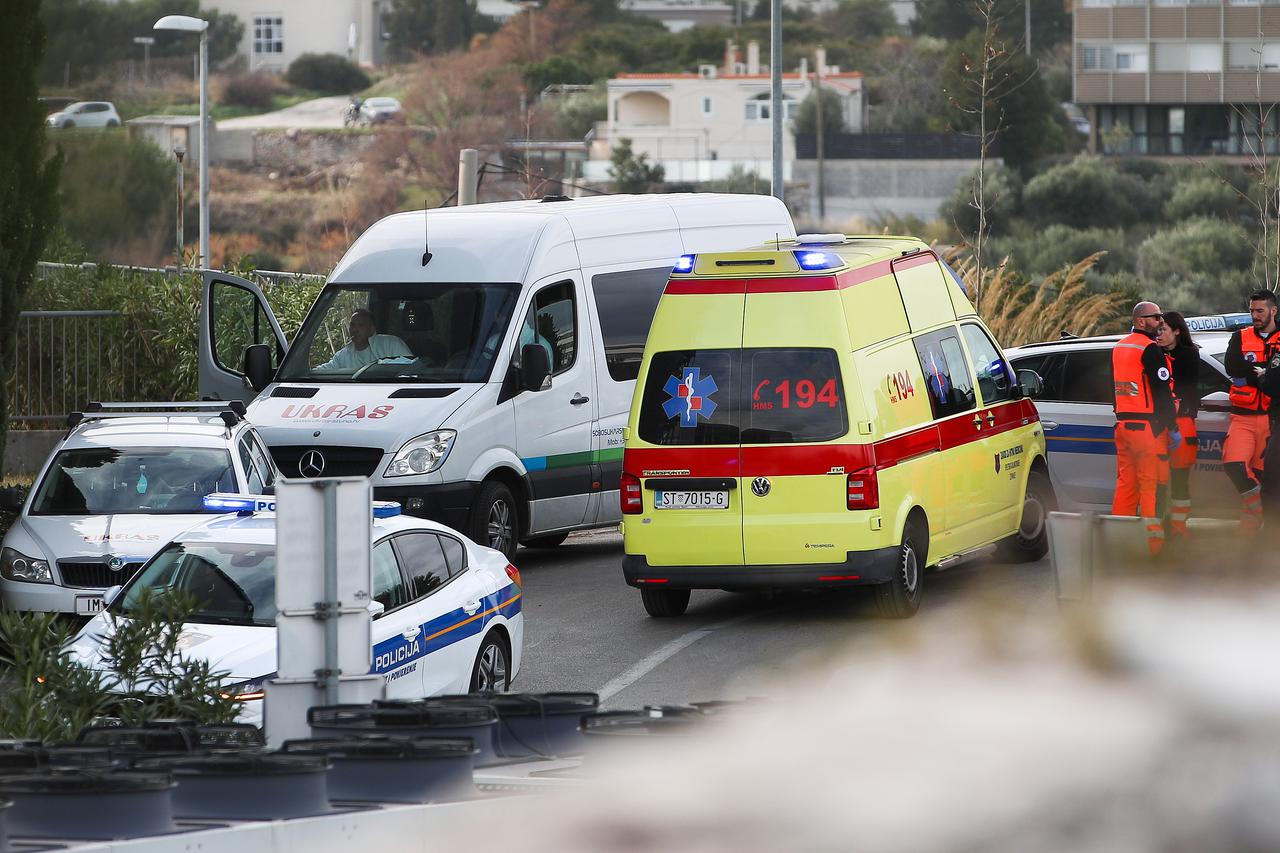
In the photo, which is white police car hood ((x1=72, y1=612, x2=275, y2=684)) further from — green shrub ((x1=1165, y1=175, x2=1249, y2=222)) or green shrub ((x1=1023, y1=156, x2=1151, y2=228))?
green shrub ((x1=1023, y1=156, x2=1151, y2=228))

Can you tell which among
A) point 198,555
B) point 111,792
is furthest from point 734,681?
point 111,792

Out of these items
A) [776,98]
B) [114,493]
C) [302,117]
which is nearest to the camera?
[114,493]

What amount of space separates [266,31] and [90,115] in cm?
5698

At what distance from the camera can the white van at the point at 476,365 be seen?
541 inches

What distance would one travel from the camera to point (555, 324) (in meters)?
14.7

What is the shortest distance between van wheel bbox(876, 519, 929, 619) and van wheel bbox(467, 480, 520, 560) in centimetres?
323

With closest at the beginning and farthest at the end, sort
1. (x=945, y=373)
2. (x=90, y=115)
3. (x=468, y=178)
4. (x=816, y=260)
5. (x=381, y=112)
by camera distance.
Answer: (x=816, y=260)
(x=945, y=373)
(x=468, y=178)
(x=90, y=115)
(x=381, y=112)

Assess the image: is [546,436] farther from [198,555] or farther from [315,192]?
[315,192]

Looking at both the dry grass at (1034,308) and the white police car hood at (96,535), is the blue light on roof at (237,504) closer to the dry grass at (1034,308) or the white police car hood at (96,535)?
the white police car hood at (96,535)

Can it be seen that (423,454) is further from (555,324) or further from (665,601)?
(665,601)


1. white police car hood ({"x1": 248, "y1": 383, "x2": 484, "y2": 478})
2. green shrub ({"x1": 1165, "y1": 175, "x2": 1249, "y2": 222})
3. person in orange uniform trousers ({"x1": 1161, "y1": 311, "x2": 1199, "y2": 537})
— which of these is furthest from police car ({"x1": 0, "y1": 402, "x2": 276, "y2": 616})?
green shrub ({"x1": 1165, "y1": 175, "x2": 1249, "y2": 222})

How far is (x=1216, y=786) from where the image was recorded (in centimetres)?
522

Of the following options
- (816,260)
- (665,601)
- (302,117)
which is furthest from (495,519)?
(302,117)

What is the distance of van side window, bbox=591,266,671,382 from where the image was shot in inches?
595
